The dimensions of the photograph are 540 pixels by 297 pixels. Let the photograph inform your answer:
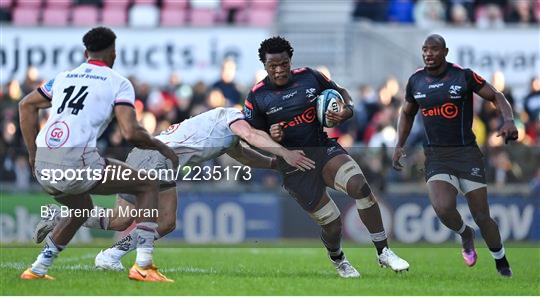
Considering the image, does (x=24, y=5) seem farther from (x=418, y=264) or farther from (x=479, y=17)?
(x=418, y=264)

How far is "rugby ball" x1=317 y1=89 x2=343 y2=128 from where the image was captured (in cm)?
1274

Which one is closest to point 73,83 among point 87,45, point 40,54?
point 87,45

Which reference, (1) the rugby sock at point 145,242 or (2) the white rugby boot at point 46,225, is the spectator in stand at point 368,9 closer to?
(2) the white rugby boot at point 46,225

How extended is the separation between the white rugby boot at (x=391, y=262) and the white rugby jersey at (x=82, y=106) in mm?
3315

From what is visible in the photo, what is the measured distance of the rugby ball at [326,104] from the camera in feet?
41.8

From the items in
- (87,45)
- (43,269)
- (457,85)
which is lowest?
(43,269)

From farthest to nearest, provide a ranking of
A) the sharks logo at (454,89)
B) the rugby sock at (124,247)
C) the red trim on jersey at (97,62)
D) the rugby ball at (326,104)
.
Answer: the sharks logo at (454,89), the rugby sock at (124,247), the rugby ball at (326,104), the red trim on jersey at (97,62)

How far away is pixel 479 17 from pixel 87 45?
17.6m

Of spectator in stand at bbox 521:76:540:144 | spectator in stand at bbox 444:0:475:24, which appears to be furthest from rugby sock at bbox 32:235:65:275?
spectator in stand at bbox 444:0:475:24

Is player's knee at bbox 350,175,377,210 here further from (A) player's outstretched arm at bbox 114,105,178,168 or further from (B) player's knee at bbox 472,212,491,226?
(A) player's outstretched arm at bbox 114,105,178,168

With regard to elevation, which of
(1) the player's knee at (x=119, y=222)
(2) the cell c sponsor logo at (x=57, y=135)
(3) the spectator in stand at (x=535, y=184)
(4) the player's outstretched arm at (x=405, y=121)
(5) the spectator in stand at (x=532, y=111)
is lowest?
(3) the spectator in stand at (x=535, y=184)

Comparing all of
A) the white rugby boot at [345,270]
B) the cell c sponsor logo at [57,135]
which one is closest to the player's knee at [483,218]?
the white rugby boot at [345,270]

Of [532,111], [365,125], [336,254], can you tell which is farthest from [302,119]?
[532,111]

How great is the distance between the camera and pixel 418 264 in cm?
1557
